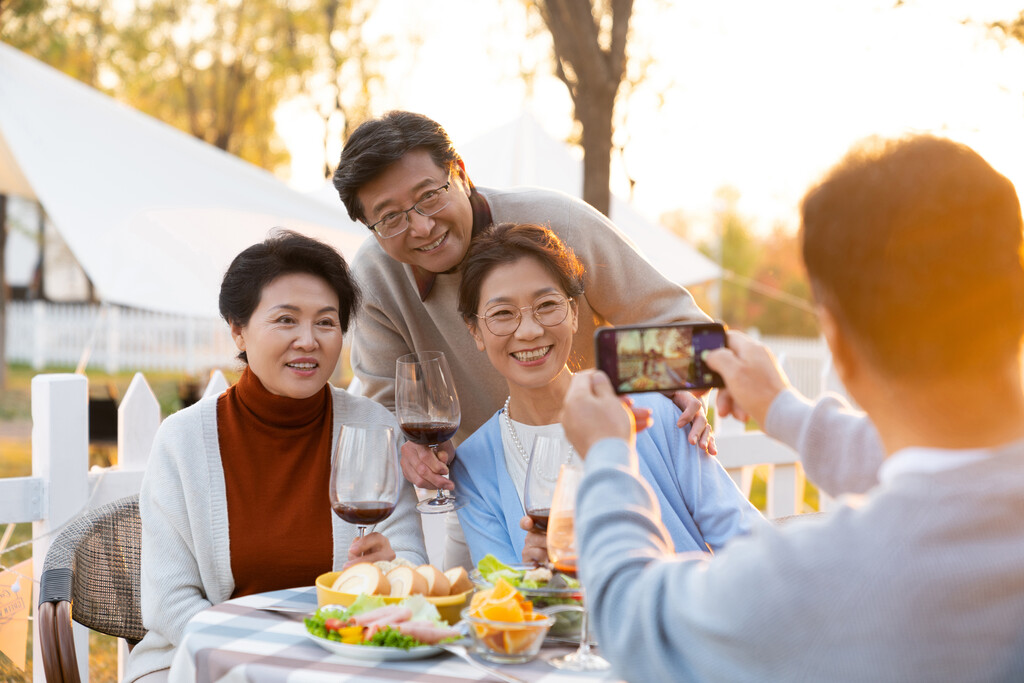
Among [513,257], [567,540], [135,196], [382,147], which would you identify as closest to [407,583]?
[567,540]

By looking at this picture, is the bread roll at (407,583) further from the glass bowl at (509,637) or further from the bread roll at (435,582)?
the glass bowl at (509,637)

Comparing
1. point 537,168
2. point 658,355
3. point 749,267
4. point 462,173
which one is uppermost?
point 749,267

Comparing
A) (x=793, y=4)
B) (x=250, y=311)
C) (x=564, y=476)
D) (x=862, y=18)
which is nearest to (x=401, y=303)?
(x=250, y=311)

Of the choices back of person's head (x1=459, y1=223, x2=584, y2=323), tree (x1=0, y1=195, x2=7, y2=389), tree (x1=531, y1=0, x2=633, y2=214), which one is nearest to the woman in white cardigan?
back of person's head (x1=459, y1=223, x2=584, y2=323)

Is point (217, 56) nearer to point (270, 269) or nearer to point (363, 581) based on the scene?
point (270, 269)

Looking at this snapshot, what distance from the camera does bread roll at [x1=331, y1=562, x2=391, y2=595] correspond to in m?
1.82

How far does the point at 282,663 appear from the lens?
5.23ft

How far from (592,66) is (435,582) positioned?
478cm

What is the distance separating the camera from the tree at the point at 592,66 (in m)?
5.77

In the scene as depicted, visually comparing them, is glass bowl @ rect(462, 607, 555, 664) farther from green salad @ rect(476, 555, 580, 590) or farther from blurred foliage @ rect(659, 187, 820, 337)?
blurred foliage @ rect(659, 187, 820, 337)

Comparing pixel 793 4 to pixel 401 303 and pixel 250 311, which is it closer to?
pixel 401 303

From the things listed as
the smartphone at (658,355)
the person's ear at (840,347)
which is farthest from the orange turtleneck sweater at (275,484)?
the person's ear at (840,347)

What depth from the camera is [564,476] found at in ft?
5.28

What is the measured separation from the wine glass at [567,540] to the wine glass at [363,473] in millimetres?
470
